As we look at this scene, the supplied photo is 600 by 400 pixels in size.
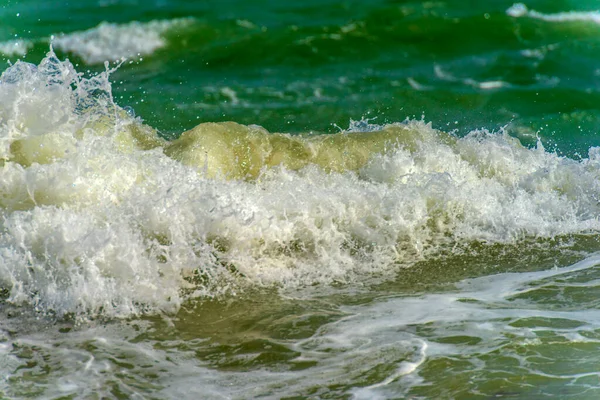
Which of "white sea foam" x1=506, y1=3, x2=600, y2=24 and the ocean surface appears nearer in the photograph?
the ocean surface

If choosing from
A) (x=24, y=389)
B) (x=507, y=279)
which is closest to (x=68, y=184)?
(x=24, y=389)

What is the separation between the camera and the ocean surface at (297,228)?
3.24m

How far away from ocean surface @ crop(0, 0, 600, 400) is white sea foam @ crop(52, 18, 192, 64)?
Answer: 0.46ft

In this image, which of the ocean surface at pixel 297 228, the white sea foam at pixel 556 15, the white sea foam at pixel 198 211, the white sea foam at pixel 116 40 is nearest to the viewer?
the ocean surface at pixel 297 228

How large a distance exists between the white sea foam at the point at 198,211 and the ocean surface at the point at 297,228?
2 centimetres

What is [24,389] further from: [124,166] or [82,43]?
[82,43]

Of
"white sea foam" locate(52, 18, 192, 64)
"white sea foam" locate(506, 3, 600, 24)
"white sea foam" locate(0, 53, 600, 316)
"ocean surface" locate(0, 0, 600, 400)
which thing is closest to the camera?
"ocean surface" locate(0, 0, 600, 400)

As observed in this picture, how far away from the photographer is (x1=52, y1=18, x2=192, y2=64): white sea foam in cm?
984

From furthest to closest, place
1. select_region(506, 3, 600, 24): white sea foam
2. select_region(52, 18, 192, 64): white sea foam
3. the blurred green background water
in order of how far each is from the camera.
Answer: select_region(506, 3, 600, 24): white sea foam
select_region(52, 18, 192, 64): white sea foam
the blurred green background water

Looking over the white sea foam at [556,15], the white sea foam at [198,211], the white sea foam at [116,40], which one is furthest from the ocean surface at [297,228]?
the white sea foam at [556,15]

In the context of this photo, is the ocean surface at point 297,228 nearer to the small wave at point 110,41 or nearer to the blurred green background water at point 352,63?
the blurred green background water at point 352,63

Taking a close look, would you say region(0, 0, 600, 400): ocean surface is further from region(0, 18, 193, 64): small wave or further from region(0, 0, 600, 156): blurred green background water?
region(0, 18, 193, 64): small wave

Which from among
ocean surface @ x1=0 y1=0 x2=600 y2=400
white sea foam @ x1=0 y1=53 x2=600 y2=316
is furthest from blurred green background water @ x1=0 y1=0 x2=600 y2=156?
white sea foam @ x1=0 y1=53 x2=600 y2=316

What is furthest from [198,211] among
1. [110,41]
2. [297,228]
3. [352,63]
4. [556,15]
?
[556,15]
